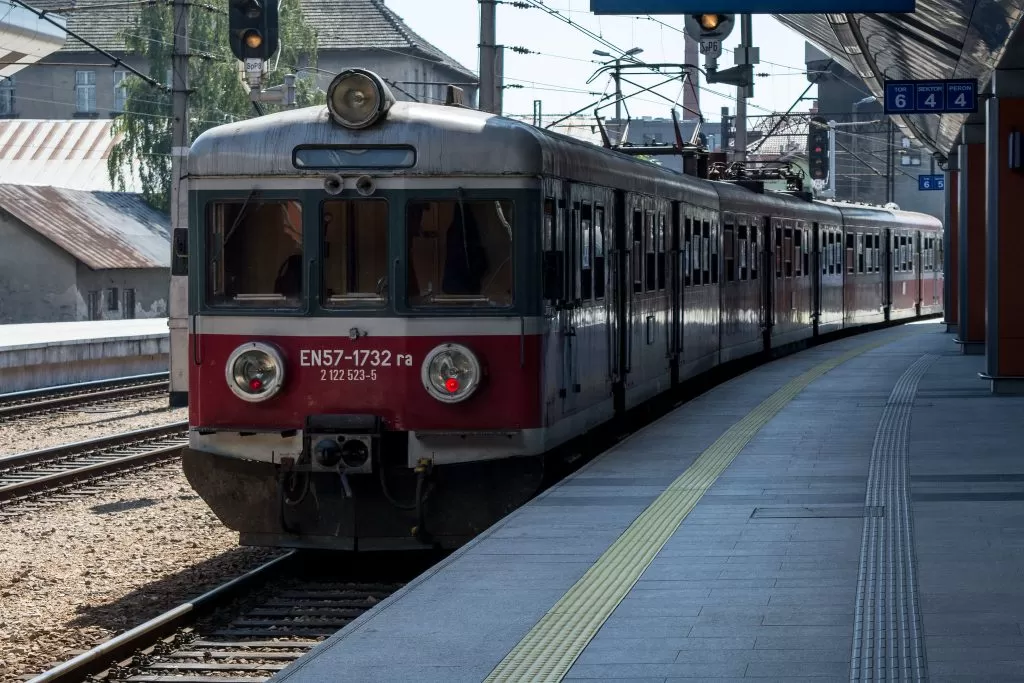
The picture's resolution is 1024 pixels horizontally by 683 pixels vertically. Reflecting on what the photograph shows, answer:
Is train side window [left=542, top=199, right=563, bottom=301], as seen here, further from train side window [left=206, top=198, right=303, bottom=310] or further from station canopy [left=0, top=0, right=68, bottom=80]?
station canopy [left=0, top=0, right=68, bottom=80]

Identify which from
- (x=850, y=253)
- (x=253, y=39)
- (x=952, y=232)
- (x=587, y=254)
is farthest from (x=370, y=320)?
(x=850, y=253)

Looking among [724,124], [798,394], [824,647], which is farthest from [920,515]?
[724,124]

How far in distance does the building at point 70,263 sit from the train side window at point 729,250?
2634 centimetres

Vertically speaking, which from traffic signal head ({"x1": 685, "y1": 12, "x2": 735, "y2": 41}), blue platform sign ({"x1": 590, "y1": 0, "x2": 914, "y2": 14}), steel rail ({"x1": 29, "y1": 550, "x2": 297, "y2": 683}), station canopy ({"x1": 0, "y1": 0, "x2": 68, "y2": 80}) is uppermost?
station canopy ({"x1": 0, "y1": 0, "x2": 68, "y2": 80})

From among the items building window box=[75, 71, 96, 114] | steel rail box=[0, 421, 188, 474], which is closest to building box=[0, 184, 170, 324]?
building window box=[75, 71, 96, 114]

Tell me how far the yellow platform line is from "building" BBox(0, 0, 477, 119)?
54.8 meters

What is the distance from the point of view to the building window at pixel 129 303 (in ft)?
153

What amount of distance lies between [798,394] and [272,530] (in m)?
8.87

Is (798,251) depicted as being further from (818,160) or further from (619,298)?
(818,160)

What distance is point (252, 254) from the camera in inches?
410

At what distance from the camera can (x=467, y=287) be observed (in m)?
10.2

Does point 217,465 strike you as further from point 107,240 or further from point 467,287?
point 107,240

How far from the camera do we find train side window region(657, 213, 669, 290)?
1519 cm

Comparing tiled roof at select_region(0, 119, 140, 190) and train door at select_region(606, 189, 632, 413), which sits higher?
tiled roof at select_region(0, 119, 140, 190)
